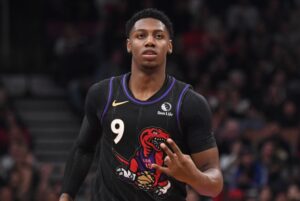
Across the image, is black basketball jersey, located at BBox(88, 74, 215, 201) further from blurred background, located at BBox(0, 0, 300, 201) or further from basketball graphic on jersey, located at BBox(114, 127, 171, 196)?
blurred background, located at BBox(0, 0, 300, 201)

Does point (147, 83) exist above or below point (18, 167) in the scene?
above

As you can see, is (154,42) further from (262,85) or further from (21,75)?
(21,75)

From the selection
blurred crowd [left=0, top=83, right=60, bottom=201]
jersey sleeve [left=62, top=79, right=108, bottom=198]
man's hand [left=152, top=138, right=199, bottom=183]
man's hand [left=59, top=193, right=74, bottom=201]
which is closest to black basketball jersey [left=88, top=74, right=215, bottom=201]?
jersey sleeve [left=62, top=79, right=108, bottom=198]

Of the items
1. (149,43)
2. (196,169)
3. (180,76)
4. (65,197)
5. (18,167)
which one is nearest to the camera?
(196,169)

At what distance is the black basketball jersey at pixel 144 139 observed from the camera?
454cm

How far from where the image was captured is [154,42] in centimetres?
451

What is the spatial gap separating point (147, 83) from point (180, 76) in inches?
333

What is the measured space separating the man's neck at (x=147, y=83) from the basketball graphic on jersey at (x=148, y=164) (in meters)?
→ 0.23

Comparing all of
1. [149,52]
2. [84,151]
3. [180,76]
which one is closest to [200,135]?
[149,52]

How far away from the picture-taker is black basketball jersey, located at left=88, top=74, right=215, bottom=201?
454 centimetres

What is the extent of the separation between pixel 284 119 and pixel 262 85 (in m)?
1.31

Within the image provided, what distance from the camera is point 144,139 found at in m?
4.55

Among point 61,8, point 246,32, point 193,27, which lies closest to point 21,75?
point 61,8

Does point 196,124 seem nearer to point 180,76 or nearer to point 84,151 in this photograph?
point 84,151
